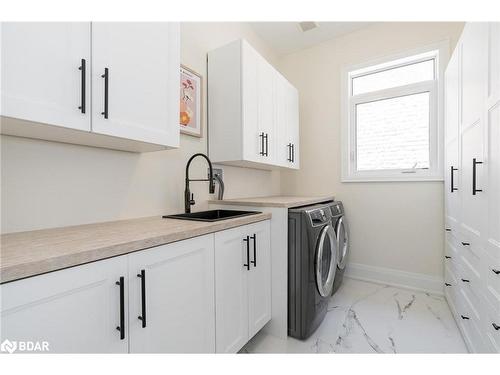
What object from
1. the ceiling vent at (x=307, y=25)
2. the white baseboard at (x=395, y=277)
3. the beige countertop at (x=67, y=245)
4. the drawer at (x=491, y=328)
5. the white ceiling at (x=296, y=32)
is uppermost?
the white ceiling at (x=296, y=32)

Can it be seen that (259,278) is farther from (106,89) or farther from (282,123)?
(282,123)

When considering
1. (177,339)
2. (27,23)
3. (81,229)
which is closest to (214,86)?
(27,23)

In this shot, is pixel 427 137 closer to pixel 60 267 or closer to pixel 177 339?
pixel 177 339

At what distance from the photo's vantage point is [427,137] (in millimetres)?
2510

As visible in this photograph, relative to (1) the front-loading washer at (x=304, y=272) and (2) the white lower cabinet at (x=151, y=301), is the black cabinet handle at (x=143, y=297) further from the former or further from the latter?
(1) the front-loading washer at (x=304, y=272)

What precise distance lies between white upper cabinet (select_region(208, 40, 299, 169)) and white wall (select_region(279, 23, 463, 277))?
0.89 meters

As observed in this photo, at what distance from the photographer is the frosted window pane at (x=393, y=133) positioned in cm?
253

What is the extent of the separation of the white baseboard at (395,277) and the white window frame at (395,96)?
0.98 metres

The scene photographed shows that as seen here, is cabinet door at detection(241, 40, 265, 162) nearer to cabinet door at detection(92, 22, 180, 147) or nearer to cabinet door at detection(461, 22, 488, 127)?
cabinet door at detection(92, 22, 180, 147)

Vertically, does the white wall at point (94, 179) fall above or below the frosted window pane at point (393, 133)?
below

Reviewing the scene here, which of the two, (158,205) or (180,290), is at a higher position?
(158,205)

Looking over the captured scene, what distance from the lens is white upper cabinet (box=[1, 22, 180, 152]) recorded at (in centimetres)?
83

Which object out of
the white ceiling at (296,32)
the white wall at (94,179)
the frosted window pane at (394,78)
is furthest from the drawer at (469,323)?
the white ceiling at (296,32)
